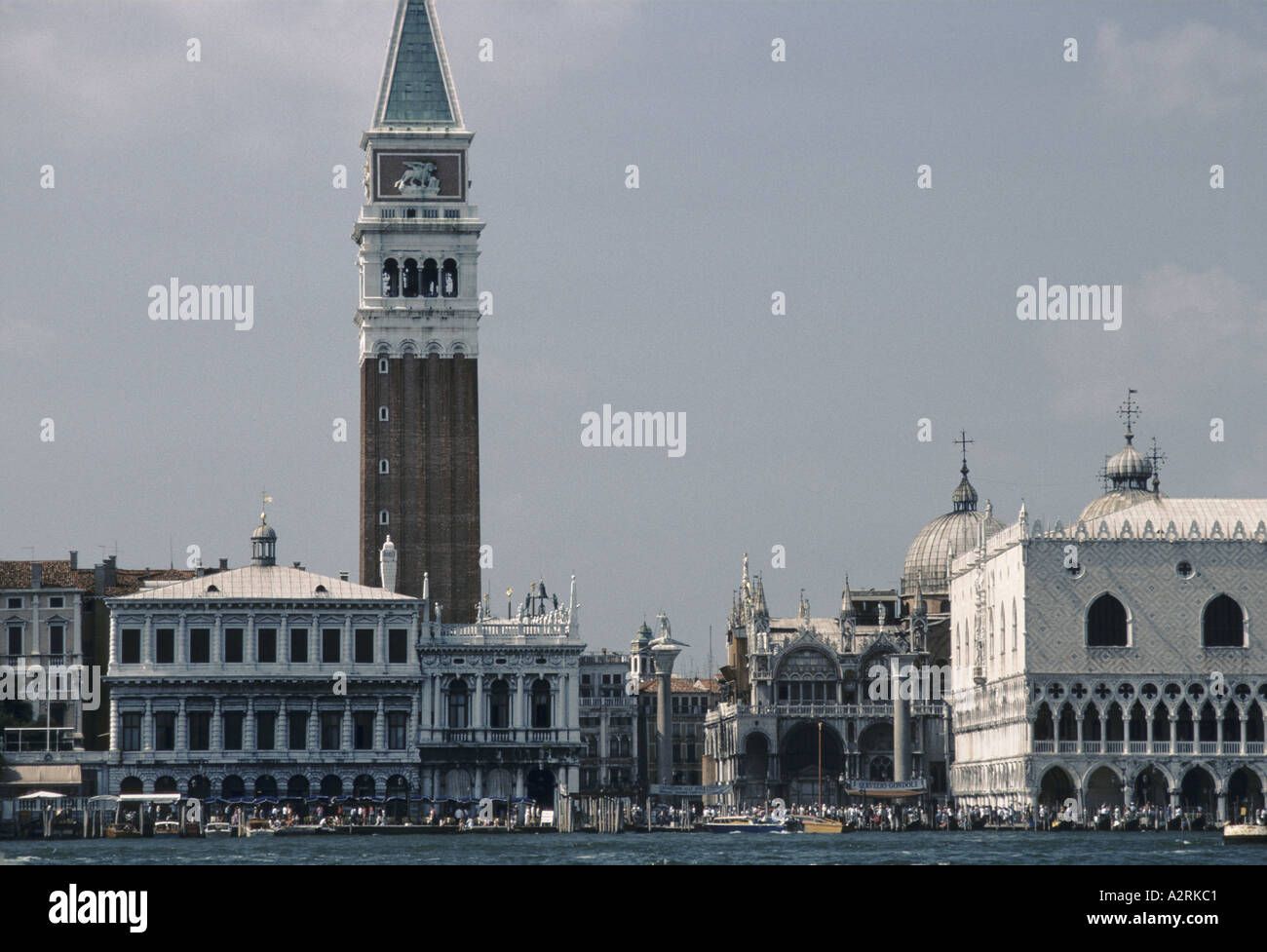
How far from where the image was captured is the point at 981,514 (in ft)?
411

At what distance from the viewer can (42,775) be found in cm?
8744

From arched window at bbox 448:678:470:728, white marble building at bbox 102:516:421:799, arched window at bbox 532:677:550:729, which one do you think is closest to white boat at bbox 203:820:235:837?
white marble building at bbox 102:516:421:799

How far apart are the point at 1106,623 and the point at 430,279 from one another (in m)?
34.8

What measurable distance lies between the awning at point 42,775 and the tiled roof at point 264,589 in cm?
734

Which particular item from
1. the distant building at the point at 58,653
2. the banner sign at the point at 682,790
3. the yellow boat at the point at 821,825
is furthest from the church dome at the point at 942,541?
the distant building at the point at 58,653

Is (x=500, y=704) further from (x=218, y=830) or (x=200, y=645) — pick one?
(x=218, y=830)

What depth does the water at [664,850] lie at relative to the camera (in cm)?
6141

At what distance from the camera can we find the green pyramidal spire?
105500mm

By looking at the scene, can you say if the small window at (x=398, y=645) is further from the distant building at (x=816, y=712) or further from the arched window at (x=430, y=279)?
the distant building at (x=816, y=712)
